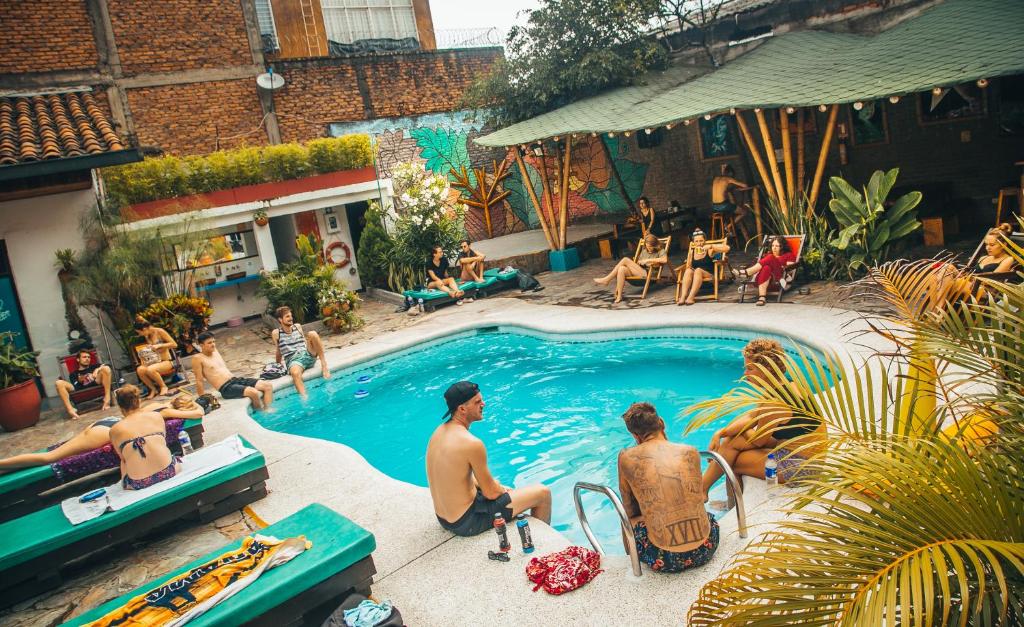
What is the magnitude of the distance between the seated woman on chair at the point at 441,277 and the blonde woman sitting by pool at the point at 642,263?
3.11m

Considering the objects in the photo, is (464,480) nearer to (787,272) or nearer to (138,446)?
(138,446)

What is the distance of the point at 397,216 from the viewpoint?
53.1 feet

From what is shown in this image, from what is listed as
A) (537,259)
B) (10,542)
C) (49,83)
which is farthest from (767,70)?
(49,83)

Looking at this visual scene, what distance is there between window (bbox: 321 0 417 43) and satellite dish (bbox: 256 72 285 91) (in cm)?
258

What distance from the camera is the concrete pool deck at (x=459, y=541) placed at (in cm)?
385

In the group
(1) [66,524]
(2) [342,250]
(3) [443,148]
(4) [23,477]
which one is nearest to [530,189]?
(2) [342,250]

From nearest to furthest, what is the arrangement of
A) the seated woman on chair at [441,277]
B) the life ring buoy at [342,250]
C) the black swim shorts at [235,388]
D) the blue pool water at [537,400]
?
the blue pool water at [537,400] → the black swim shorts at [235,388] → the seated woman on chair at [441,277] → the life ring buoy at [342,250]

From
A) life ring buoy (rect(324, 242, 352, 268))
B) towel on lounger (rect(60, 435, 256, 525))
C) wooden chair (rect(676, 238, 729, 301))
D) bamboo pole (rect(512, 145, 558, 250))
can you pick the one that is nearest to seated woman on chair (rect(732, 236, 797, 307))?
wooden chair (rect(676, 238, 729, 301))

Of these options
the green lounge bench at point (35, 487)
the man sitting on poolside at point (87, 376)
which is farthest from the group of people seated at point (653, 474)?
the man sitting on poolside at point (87, 376)

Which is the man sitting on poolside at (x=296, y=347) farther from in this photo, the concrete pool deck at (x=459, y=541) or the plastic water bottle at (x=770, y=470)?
the plastic water bottle at (x=770, y=470)

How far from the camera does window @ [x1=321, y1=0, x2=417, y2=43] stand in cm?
1989

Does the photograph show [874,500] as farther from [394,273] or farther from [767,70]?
[394,273]

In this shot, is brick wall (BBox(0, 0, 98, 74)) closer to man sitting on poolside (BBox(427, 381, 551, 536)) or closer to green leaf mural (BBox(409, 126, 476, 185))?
green leaf mural (BBox(409, 126, 476, 185))

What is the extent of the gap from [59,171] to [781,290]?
1030 cm
